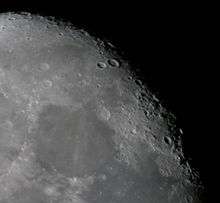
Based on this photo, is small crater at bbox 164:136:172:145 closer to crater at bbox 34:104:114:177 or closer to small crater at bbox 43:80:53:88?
crater at bbox 34:104:114:177

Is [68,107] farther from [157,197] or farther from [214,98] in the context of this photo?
[214,98]

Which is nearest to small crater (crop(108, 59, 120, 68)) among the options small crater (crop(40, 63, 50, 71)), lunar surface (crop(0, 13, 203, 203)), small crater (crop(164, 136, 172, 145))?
lunar surface (crop(0, 13, 203, 203))

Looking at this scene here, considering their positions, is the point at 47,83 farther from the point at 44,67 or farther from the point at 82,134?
the point at 82,134

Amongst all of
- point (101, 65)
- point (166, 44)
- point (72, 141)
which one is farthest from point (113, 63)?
point (72, 141)

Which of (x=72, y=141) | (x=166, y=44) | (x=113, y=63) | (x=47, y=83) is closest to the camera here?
(x=72, y=141)

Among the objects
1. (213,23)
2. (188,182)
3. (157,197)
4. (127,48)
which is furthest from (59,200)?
(213,23)

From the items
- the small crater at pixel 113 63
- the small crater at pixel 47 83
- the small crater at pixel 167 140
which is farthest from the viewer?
the small crater at pixel 113 63

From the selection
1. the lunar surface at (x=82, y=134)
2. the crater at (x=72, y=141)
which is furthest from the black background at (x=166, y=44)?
the crater at (x=72, y=141)

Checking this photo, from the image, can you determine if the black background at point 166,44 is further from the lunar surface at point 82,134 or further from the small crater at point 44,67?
the small crater at point 44,67
